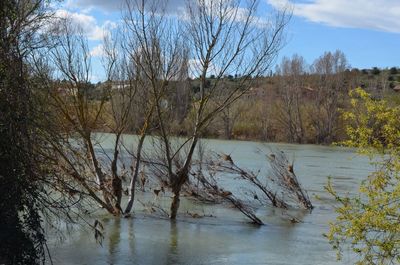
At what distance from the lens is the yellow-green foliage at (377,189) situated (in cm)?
658

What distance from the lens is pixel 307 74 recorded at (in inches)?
2805

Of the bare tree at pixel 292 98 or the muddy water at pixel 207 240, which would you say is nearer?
the muddy water at pixel 207 240

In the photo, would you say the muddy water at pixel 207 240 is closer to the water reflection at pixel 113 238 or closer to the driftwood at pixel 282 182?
the water reflection at pixel 113 238

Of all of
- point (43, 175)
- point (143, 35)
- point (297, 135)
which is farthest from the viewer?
point (297, 135)

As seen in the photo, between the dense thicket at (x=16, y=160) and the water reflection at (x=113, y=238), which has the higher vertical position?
the dense thicket at (x=16, y=160)

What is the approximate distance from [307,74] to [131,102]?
58.2 m

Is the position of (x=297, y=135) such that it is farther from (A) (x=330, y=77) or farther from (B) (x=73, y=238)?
(B) (x=73, y=238)

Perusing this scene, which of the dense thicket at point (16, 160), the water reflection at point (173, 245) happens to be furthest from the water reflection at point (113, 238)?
the dense thicket at point (16, 160)

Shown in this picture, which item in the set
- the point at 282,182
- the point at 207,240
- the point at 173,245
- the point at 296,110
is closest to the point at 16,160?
the point at 173,245

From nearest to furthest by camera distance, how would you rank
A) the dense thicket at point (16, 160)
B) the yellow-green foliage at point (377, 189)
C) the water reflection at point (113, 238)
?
the yellow-green foliage at point (377, 189)
the dense thicket at point (16, 160)
the water reflection at point (113, 238)

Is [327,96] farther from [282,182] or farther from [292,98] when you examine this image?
[282,182]

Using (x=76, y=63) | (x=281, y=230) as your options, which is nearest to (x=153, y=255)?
(x=281, y=230)

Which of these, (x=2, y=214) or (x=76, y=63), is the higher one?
(x=76, y=63)

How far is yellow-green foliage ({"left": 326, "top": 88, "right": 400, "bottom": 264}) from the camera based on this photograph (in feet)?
21.6
